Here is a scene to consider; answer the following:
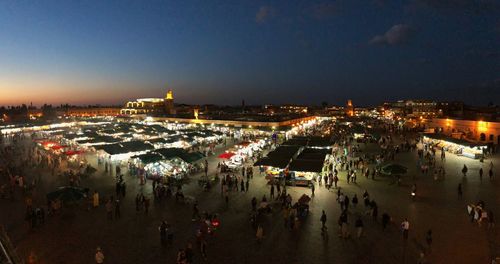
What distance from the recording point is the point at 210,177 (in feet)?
61.7

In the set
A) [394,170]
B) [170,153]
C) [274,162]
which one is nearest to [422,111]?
[394,170]

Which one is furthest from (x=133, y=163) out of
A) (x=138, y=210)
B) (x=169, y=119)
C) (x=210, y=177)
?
(x=169, y=119)

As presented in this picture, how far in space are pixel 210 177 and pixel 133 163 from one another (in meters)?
6.09

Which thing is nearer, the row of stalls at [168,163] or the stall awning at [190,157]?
the row of stalls at [168,163]

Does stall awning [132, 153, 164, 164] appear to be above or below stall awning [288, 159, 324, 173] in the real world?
above

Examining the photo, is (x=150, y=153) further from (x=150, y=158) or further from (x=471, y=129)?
(x=471, y=129)

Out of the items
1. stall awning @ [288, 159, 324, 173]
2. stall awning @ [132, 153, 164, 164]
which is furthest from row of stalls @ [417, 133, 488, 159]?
stall awning @ [132, 153, 164, 164]

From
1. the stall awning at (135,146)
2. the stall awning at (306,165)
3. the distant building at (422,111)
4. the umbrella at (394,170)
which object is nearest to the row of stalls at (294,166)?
the stall awning at (306,165)

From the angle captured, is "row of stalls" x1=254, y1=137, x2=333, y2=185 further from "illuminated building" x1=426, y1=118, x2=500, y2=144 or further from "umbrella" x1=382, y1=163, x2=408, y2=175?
"illuminated building" x1=426, y1=118, x2=500, y2=144

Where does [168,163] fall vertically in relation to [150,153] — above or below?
below

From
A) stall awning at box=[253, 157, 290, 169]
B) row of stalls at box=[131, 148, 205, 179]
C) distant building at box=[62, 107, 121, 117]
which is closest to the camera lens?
stall awning at box=[253, 157, 290, 169]

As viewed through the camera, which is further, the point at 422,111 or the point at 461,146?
the point at 422,111

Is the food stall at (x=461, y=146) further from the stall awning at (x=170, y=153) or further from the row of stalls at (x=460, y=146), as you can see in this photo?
the stall awning at (x=170, y=153)

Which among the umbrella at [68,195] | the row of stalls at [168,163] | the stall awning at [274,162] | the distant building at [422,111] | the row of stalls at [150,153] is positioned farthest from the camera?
the distant building at [422,111]
